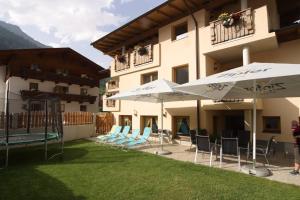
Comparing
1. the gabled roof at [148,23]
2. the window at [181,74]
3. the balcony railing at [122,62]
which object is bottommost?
the window at [181,74]

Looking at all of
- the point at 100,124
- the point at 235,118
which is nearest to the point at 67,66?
the point at 100,124

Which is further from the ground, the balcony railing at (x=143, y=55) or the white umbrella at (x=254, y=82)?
the balcony railing at (x=143, y=55)

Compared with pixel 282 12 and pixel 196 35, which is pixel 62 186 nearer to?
pixel 196 35

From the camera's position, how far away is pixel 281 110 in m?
10.3

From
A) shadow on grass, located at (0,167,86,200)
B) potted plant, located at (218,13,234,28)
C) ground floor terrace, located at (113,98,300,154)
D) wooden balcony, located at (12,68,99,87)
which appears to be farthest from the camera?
wooden balcony, located at (12,68,99,87)

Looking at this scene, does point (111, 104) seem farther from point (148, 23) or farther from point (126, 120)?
point (148, 23)

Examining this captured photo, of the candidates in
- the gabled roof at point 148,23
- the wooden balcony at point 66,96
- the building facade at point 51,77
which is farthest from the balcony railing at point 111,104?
the wooden balcony at point 66,96

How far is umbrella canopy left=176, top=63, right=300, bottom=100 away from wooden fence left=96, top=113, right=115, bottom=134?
12520 mm

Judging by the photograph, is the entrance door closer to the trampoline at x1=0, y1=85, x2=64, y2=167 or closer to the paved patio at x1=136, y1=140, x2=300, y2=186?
the paved patio at x1=136, y1=140, x2=300, y2=186

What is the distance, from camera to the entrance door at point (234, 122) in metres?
12.4

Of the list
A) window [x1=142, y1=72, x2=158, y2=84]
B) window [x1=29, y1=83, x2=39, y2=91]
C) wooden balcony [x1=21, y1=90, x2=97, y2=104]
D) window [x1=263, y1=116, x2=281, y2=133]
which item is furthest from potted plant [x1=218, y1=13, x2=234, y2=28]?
window [x1=29, y1=83, x2=39, y2=91]

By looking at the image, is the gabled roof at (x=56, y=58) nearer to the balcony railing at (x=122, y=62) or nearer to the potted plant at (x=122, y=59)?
the balcony railing at (x=122, y=62)

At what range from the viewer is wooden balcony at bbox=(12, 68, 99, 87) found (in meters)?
23.6

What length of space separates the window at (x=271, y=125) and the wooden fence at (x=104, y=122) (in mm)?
12152
